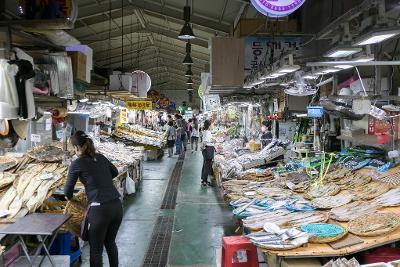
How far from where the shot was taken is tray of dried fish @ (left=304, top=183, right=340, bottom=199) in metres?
5.93

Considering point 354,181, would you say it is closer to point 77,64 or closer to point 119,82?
point 77,64

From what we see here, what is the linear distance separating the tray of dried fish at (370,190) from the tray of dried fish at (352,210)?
196 millimetres

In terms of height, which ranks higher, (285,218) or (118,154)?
(118,154)

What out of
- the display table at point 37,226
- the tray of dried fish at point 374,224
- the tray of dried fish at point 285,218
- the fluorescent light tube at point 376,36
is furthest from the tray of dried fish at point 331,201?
the display table at point 37,226

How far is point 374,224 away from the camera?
4.31 meters

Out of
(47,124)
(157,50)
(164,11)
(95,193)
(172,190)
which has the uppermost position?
(157,50)

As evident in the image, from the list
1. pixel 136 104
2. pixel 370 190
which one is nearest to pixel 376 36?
pixel 370 190

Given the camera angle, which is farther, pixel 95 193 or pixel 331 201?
pixel 331 201

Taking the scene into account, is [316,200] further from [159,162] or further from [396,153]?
[159,162]

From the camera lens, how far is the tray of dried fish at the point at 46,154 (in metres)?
7.48

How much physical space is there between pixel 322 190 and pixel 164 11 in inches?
370

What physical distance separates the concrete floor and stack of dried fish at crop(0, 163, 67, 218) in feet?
4.15

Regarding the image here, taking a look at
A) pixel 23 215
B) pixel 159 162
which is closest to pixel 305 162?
pixel 23 215

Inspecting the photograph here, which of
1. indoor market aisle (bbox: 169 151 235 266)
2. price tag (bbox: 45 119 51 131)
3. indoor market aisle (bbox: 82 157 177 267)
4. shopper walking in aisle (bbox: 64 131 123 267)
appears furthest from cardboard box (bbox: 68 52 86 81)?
price tag (bbox: 45 119 51 131)
